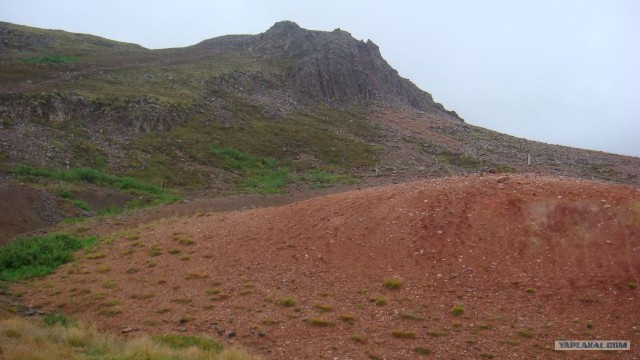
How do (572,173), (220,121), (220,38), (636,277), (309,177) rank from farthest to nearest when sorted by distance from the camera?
(220,38) → (220,121) → (572,173) → (309,177) → (636,277)

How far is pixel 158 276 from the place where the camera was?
1414cm

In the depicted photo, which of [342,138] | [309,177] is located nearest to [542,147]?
[342,138]

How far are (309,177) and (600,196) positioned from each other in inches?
874

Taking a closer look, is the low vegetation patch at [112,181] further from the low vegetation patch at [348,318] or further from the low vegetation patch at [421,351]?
the low vegetation patch at [421,351]

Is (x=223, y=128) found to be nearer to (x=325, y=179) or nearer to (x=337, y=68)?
(x=325, y=179)

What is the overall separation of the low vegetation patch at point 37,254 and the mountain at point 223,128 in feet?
13.7

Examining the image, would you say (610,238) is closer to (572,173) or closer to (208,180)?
(208,180)

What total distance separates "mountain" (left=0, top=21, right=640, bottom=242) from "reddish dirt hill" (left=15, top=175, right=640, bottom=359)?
10.1 meters

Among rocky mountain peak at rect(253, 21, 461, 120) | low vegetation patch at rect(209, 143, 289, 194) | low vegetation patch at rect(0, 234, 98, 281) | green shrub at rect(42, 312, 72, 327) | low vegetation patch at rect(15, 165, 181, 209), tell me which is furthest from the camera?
rocky mountain peak at rect(253, 21, 461, 120)

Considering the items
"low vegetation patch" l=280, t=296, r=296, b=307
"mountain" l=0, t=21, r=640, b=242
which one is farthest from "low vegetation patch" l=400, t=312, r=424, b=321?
"mountain" l=0, t=21, r=640, b=242

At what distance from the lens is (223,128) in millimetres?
41469

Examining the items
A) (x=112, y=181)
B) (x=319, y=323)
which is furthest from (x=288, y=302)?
(x=112, y=181)

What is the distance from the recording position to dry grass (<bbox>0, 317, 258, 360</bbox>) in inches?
315

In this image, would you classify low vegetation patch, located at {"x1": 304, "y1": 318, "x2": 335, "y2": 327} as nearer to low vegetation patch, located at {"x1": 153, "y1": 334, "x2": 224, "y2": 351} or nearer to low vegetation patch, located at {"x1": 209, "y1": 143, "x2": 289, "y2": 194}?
low vegetation patch, located at {"x1": 153, "y1": 334, "x2": 224, "y2": 351}
